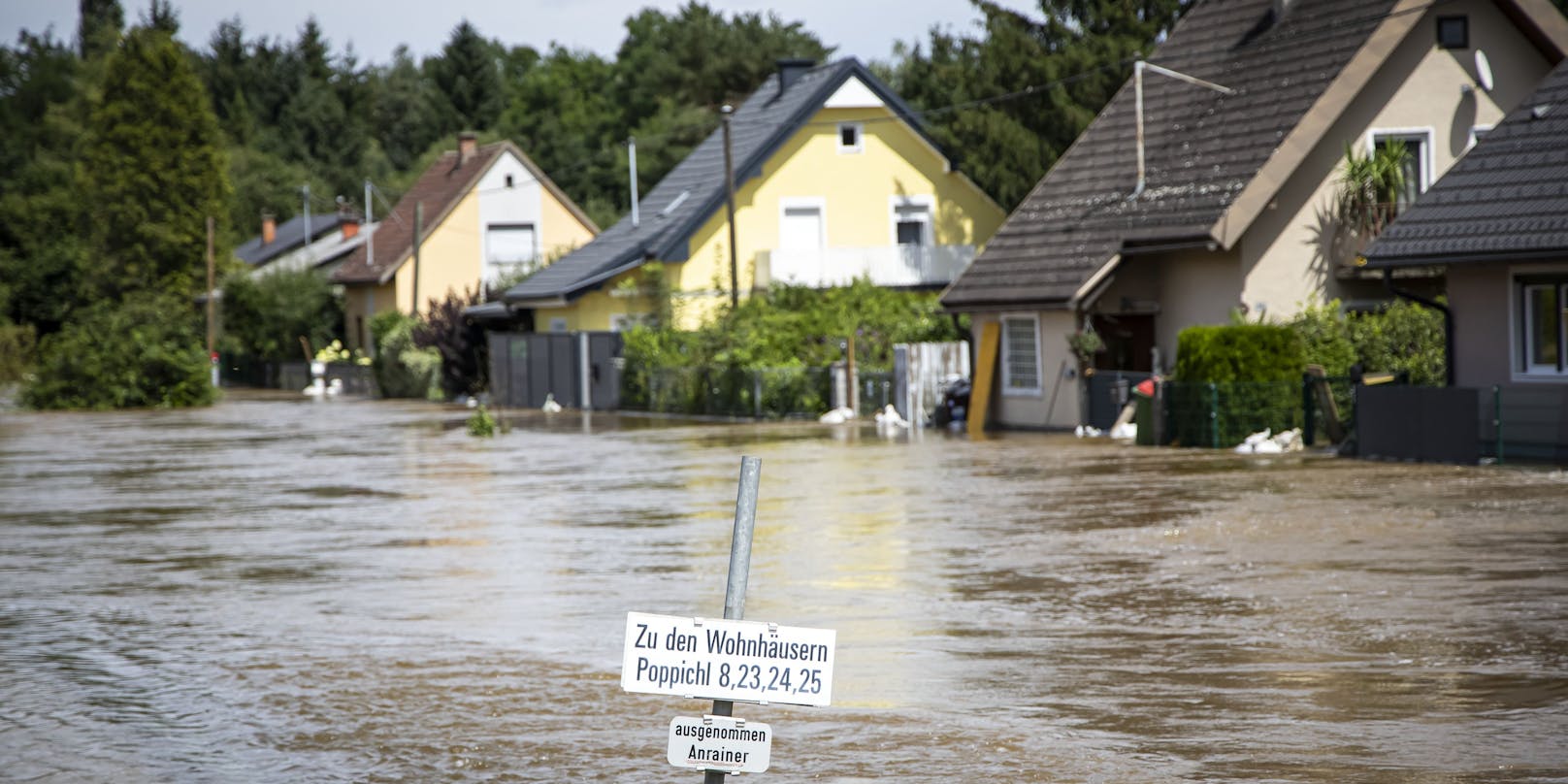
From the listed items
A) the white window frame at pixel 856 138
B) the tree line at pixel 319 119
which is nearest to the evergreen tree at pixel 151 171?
the tree line at pixel 319 119

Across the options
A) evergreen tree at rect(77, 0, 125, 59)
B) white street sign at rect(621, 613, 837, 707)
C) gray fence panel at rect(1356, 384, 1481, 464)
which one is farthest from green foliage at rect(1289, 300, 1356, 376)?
evergreen tree at rect(77, 0, 125, 59)

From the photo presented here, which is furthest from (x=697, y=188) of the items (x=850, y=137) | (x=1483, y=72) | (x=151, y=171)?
(x=151, y=171)

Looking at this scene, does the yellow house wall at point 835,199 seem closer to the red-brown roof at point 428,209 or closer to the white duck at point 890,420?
the white duck at point 890,420

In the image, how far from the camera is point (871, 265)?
4847 cm

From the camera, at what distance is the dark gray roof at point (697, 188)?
1874 inches

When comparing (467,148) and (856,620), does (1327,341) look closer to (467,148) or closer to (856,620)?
(856,620)

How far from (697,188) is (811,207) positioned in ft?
10.2

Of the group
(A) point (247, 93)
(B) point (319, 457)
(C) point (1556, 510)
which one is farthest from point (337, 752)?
(A) point (247, 93)

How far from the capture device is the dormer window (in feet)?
164

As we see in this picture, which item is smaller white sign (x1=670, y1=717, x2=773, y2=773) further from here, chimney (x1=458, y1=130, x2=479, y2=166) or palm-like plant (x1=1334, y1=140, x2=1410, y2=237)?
chimney (x1=458, y1=130, x2=479, y2=166)

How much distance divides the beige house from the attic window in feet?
0.07

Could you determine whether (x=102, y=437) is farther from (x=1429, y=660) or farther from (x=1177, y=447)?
(x=1429, y=660)

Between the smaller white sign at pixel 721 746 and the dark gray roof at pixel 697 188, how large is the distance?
41.3 m

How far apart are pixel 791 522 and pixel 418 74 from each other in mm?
120695
